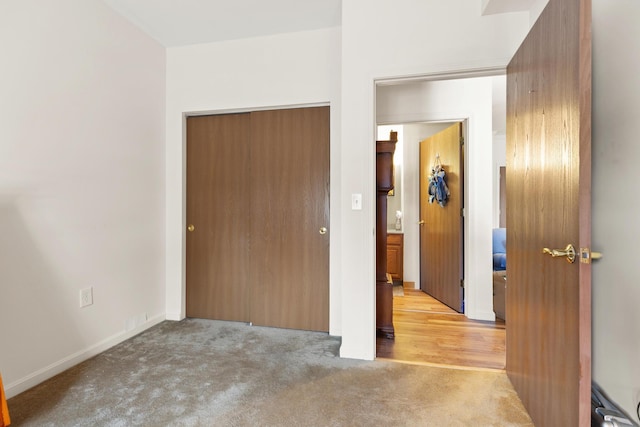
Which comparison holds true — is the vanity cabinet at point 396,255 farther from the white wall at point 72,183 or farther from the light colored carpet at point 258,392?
the white wall at point 72,183

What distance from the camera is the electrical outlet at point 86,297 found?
84.4 inches

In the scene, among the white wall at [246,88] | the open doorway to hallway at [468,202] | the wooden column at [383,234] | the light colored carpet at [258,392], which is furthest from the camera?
the open doorway to hallway at [468,202]

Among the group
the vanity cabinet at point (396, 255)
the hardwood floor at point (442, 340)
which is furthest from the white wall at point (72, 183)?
the vanity cabinet at point (396, 255)

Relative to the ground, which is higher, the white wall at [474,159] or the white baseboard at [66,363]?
the white wall at [474,159]

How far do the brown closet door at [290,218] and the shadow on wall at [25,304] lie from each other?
1.38 meters

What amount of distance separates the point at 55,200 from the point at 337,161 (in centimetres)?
195

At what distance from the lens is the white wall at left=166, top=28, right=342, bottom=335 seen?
2.61 meters

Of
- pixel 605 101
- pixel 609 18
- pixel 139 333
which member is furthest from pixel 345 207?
pixel 139 333

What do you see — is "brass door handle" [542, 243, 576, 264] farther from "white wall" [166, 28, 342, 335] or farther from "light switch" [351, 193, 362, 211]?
"white wall" [166, 28, 342, 335]

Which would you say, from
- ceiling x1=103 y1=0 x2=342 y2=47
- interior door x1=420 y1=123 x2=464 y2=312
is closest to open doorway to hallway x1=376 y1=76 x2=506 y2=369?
interior door x1=420 y1=123 x2=464 y2=312

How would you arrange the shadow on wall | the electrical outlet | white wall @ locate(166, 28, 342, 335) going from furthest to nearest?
white wall @ locate(166, 28, 342, 335)
the electrical outlet
the shadow on wall

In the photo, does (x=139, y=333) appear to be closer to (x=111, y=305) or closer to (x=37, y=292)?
(x=111, y=305)

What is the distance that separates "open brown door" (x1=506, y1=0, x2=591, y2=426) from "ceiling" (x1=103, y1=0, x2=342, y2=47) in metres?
1.49

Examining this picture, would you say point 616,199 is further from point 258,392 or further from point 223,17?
point 223,17
